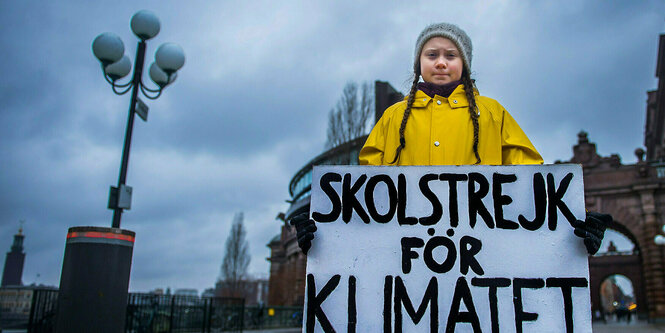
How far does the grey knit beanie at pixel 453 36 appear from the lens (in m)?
2.85

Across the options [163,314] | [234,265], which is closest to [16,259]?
[234,265]

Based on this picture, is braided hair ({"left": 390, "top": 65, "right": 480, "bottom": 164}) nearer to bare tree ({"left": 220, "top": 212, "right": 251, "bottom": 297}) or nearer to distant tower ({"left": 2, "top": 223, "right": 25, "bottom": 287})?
bare tree ({"left": 220, "top": 212, "right": 251, "bottom": 297})

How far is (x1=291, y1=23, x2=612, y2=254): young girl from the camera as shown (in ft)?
8.40

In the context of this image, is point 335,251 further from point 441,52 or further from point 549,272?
point 441,52

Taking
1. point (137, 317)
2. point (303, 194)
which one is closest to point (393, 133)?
point (137, 317)

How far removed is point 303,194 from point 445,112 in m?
48.9

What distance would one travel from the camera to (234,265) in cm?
5838

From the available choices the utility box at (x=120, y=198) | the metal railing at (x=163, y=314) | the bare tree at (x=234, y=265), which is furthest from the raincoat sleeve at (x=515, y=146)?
the bare tree at (x=234, y=265)

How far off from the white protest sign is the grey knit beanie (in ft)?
3.08

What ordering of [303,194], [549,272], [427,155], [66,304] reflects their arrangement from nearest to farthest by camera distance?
[549,272] → [427,155] → [66,304] → [303,194]

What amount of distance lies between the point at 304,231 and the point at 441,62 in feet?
4.44

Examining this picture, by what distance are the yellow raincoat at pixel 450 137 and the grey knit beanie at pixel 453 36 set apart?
25cm

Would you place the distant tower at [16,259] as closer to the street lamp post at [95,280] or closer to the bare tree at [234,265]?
the bare tree at [234,265]

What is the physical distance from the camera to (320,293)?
2.13m
